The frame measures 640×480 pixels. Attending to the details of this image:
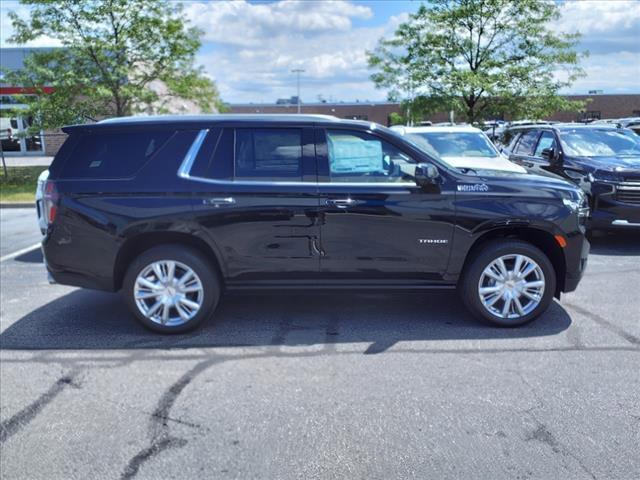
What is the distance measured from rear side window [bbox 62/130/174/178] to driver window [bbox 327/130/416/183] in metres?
1.43

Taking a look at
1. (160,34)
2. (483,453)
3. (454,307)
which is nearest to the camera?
(483,453)

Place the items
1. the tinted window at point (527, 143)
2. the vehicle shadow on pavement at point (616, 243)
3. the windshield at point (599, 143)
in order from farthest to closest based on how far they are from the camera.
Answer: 1. the tinted window at point (527, 143)
2. the windshield at point (599, 143)
3. the vehicle shadow on pavement at point (616, 243)

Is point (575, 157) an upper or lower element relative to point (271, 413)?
upper

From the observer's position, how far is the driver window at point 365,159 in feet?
15.6

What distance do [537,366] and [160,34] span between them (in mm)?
14487

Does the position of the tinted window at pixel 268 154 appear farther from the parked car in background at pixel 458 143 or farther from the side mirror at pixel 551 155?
the side mirror at pixel 551 155

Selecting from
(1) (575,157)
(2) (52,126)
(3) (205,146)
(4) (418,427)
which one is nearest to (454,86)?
(1) (575,157)

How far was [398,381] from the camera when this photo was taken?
3.88m

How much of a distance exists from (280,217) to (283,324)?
3.37ft

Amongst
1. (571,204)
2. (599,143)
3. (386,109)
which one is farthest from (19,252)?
(386,109)

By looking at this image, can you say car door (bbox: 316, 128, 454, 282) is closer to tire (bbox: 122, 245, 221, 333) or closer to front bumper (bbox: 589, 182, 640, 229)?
tire (bbox: 122, 245, 221, 333)

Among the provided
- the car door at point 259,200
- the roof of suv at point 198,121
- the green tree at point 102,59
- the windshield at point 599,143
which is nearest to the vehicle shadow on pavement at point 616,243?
the windshield at point 599,143

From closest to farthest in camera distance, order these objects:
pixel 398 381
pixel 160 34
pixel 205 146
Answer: pixel 398 381, pixel 205 146, pixel 160 34

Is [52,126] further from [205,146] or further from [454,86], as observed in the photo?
[205,146]
